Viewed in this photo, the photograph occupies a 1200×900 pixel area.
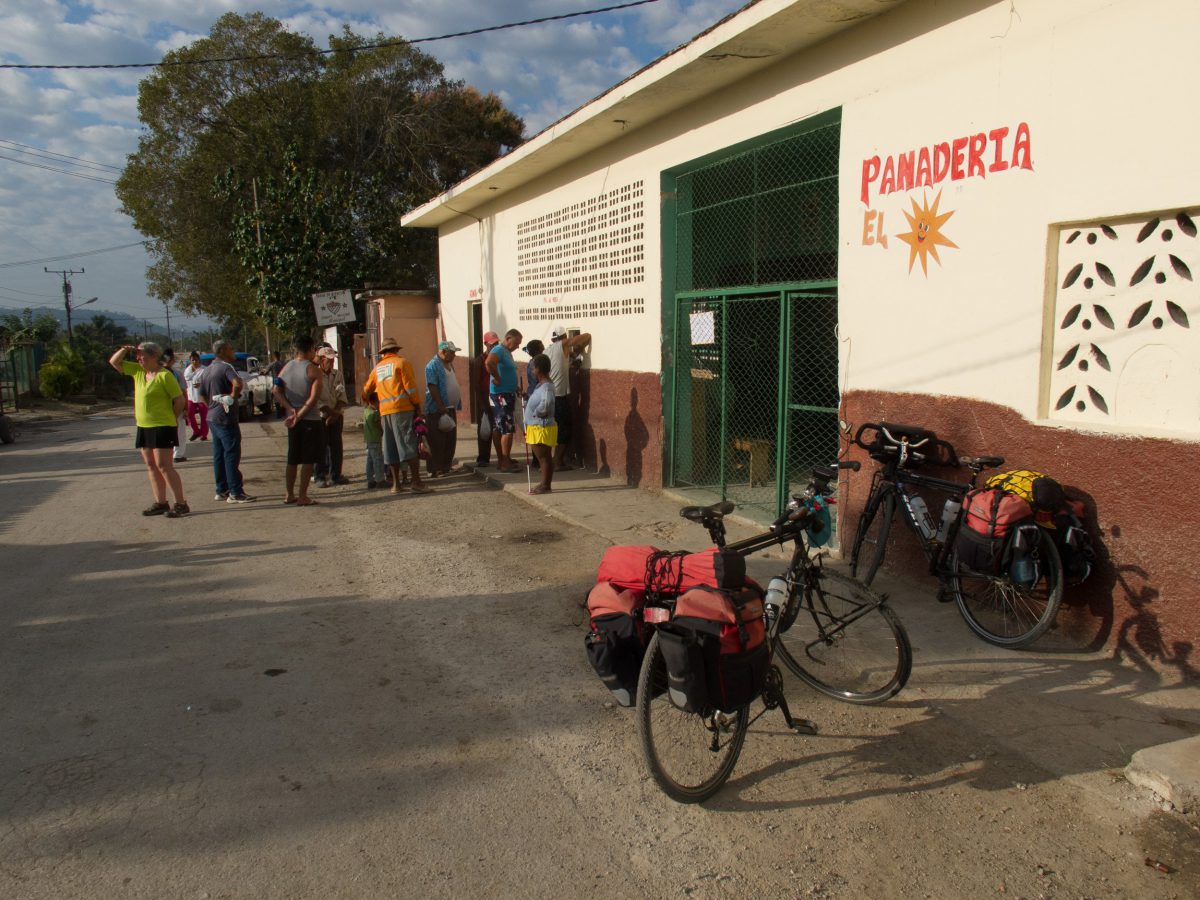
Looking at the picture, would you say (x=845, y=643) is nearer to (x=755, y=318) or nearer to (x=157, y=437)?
(x=755, y=318)

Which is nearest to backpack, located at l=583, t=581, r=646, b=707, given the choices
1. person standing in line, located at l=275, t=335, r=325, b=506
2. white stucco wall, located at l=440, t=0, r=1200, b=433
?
white stucco wall, located at l=440, t=0, r=1200, b=433

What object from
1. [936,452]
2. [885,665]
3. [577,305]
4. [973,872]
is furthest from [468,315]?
[973,872]

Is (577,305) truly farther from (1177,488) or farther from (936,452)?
(1177,488)

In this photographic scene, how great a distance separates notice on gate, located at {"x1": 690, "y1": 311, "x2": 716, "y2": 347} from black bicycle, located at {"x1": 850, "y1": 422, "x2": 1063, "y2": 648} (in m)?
2.70

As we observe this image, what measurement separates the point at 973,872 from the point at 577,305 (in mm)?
8787

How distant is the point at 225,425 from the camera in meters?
9.16

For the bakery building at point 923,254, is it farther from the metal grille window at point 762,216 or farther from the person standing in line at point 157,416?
the person standing in line at point 157,416

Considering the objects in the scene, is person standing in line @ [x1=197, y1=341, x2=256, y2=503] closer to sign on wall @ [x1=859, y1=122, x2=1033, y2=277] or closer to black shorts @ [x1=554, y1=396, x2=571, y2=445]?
black shorts @ [x1=554, y1=396, x2=571, y2=445]

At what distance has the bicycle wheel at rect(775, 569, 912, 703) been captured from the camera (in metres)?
3.87

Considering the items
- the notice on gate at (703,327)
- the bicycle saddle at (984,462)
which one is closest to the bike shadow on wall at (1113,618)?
the bicycle saddle at (984,462)

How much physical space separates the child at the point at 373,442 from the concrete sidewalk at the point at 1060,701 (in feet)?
20.6

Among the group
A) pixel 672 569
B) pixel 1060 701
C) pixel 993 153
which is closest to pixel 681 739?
pixel 672 569

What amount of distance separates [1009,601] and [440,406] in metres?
7.28

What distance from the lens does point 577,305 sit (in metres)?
10.9
